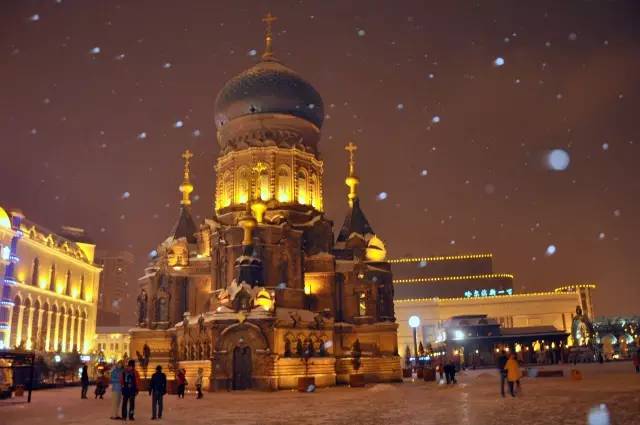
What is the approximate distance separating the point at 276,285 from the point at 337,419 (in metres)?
23.7

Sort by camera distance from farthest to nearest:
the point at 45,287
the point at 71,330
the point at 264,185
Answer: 1. the point at 71,330
2. the point at 45,287
3. the point at 264,185

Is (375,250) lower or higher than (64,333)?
higher

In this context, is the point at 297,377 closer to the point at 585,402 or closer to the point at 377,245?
the point at 377,245

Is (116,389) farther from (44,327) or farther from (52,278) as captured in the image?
(52,278)

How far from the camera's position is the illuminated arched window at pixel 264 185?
147 feet

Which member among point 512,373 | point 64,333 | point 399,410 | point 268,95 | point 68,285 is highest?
point 268,95

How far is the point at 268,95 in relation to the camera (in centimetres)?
4591

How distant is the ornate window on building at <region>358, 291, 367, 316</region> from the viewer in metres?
43.2

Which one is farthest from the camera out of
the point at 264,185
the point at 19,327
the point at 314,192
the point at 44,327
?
the point at 44,327

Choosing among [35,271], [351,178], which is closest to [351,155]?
[351,178]

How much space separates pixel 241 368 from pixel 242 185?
1559 cm

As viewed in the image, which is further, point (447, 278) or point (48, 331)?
point (447, 278)

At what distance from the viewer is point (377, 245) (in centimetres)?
4581

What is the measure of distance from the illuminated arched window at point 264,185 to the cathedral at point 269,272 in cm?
8
